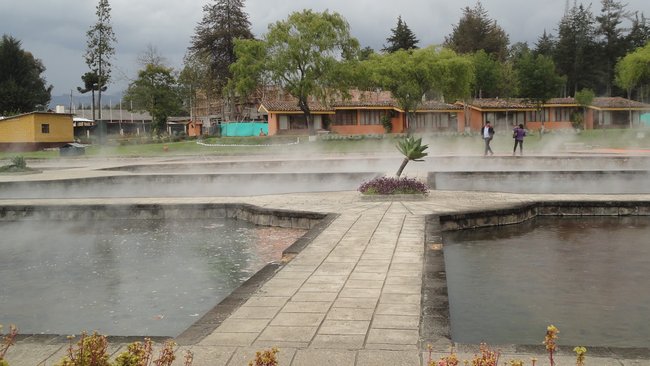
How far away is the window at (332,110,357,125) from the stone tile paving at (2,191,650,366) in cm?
4446

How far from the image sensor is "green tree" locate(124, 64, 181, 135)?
55.2 metres

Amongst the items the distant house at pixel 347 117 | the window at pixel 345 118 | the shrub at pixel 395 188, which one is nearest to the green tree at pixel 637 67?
the distant house at pixel 347 117

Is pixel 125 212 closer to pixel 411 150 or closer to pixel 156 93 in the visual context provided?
pixel 411 150

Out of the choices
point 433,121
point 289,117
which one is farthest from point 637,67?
point 289,117

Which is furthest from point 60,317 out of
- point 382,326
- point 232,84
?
point 232,84

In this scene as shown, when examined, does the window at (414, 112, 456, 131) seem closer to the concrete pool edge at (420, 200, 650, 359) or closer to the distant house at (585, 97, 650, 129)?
the distant house at (585, 97, 650, 129)

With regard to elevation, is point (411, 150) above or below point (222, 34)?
below

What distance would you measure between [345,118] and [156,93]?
1714 centimetres

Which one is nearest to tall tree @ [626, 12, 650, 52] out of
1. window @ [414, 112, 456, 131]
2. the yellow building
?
window @ [414, 112, 456, 131]

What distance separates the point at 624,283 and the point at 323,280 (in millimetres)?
3704

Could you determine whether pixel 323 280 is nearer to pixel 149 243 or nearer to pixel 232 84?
pixel 149 243

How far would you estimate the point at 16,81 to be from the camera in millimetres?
60500

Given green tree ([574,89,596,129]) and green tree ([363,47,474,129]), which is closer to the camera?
green tree ([363,47,474,129])

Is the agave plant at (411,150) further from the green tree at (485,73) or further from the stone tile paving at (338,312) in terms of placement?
the green tree at (485,73)
